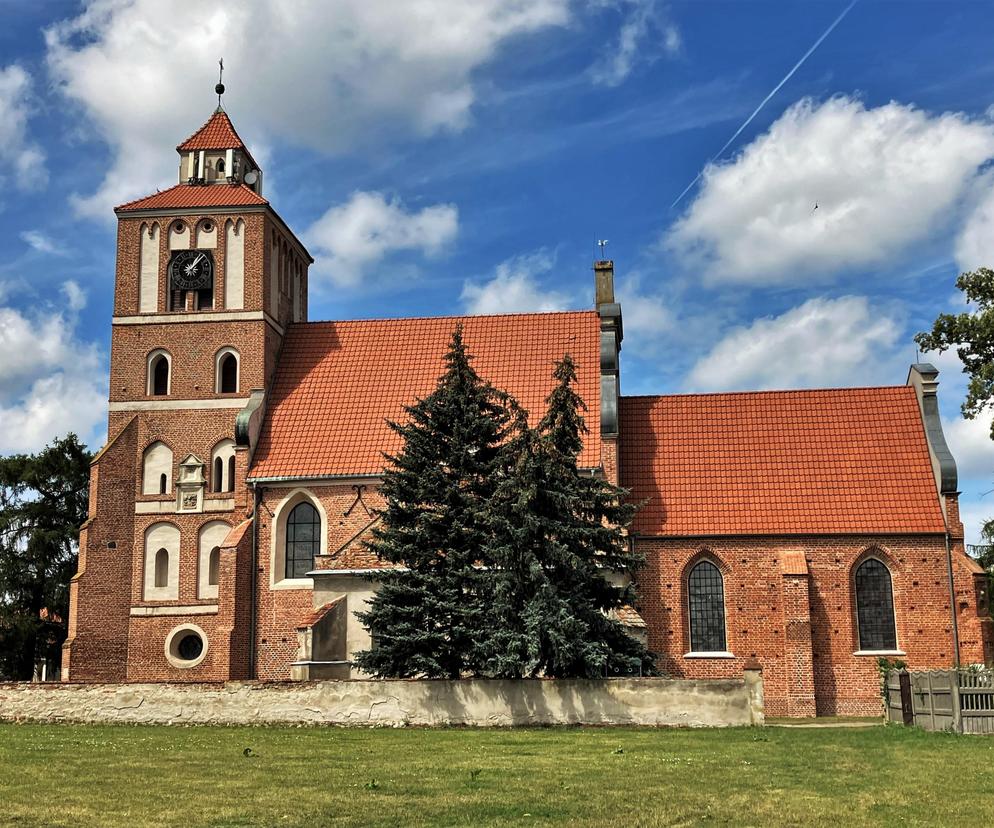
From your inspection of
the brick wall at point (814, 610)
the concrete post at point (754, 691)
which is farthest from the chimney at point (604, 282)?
the concrete post at point (754, 691)

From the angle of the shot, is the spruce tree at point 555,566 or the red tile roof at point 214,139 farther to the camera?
the red tile roof at point 214,139

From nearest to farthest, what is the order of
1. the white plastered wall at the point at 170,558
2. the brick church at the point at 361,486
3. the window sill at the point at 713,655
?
the brick church at the point at 361,486, the window sill at the point at 713,655, the white plastered wall at the point at 170,558

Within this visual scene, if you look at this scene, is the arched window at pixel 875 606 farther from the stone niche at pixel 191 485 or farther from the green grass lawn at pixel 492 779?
the stone niche at pixel 191 485

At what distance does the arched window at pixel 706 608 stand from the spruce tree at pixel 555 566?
236 inches

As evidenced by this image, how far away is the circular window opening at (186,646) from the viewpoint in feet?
106

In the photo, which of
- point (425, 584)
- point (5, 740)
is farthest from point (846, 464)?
point (5, 740)

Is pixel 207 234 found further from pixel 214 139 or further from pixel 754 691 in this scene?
pixel 754 691

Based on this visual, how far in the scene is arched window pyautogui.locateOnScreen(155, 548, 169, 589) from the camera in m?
33.0

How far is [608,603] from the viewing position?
24875 mm

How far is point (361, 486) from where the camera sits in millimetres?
32156

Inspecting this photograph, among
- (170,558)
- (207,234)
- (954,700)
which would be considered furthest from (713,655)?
(207,234)

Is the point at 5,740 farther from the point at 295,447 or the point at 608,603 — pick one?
the point at 295,447

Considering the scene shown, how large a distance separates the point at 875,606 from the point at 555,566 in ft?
37.9

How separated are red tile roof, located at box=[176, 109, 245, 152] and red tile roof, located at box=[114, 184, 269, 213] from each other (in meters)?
1.73
